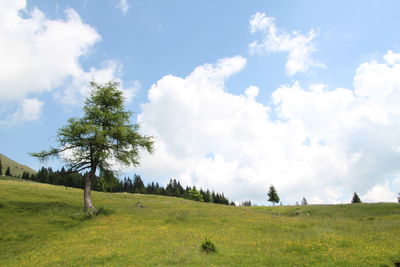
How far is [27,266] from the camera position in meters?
13.9

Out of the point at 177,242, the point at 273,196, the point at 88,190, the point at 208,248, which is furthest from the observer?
the point at 273,196

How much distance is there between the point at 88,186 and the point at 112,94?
1140cm

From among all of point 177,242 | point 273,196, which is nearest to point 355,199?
point 273,196

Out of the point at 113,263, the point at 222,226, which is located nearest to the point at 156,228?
the point at 222,226

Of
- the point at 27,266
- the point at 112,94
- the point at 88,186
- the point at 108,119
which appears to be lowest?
the point at 27,266

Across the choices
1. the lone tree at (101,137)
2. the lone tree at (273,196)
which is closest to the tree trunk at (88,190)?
the lone tree at (101,137)

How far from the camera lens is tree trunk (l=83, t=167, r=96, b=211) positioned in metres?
30.7

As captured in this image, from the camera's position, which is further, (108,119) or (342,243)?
(108,119)

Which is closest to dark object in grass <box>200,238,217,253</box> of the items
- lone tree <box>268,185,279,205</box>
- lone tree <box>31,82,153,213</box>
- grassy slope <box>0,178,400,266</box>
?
grassy slope <box>0,178,400,266</box>

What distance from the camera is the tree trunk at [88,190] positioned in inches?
1210

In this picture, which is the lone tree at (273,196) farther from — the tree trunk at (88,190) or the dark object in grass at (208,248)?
the dark object in grass at (208,248)

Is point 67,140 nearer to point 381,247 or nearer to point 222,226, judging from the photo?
point 222,226

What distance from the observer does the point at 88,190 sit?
1241 inches

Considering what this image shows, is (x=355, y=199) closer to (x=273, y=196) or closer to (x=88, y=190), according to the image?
(x=273, y=196)
